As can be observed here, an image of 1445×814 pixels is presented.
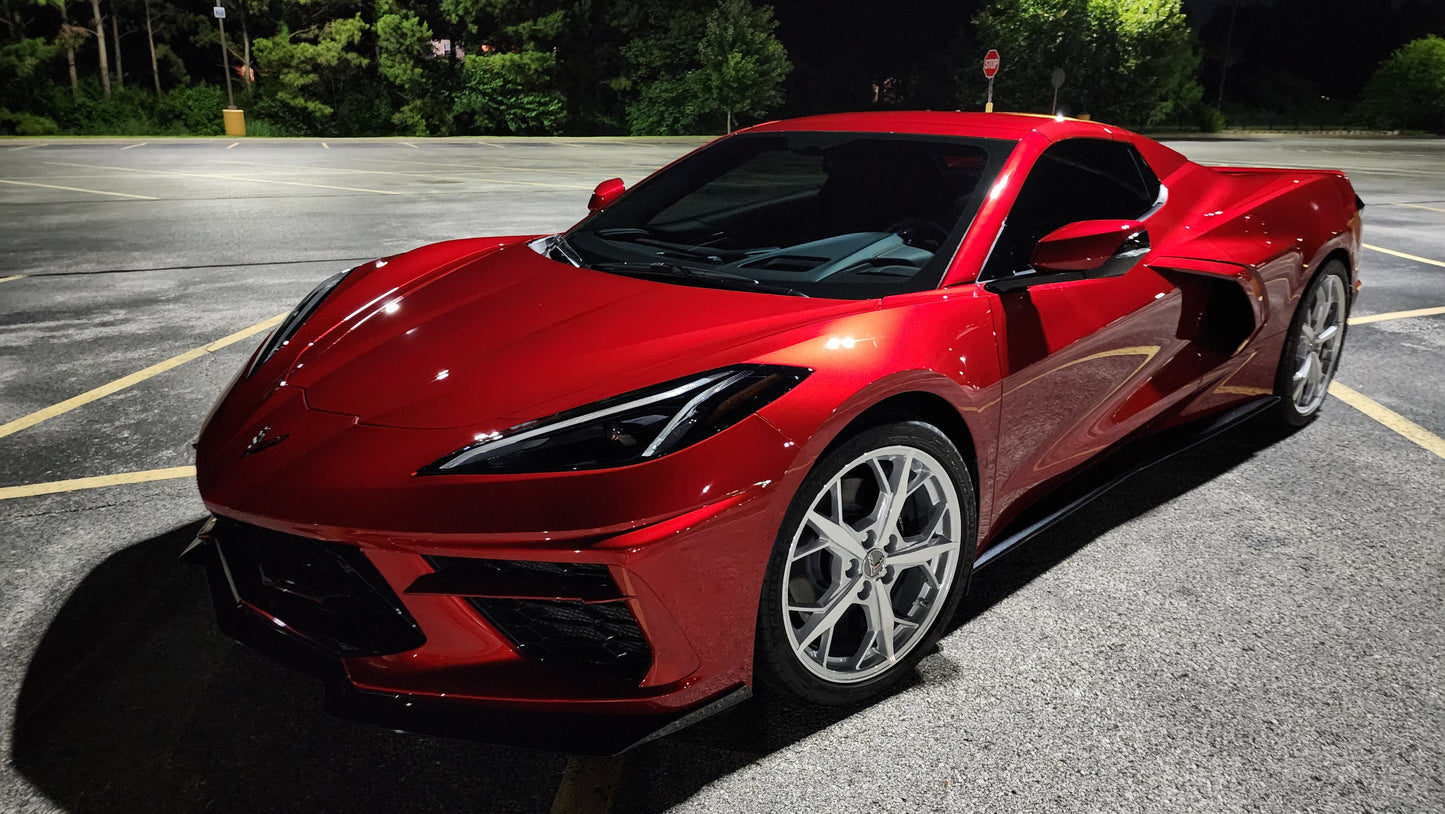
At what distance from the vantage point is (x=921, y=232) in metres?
2.93

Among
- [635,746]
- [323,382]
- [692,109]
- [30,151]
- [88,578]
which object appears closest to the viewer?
[635,746]

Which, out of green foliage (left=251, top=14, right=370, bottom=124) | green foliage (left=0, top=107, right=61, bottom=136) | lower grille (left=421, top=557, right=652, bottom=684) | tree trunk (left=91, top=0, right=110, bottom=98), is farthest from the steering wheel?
tree trunk (left=91, top=0, right=110, bottom=98)

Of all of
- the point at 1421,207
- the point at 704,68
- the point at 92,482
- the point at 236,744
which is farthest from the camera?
the point at 704,68

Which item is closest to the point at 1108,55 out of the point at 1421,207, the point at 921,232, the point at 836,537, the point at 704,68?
the point at 704,68

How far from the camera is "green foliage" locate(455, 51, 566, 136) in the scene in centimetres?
3534

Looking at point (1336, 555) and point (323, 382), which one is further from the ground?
point (323, 382)

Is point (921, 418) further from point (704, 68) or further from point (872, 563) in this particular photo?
point (704, 68)

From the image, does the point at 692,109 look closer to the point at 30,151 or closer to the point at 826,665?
the point at 30,151

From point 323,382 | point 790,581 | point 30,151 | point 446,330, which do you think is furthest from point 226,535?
point 30,151

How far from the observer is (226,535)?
218cm

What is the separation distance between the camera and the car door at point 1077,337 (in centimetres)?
265

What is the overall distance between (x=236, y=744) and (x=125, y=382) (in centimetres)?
333

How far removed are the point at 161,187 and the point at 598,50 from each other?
27505mm

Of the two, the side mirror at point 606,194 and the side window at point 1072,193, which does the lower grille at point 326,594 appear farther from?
the side mirror at point 606,194
